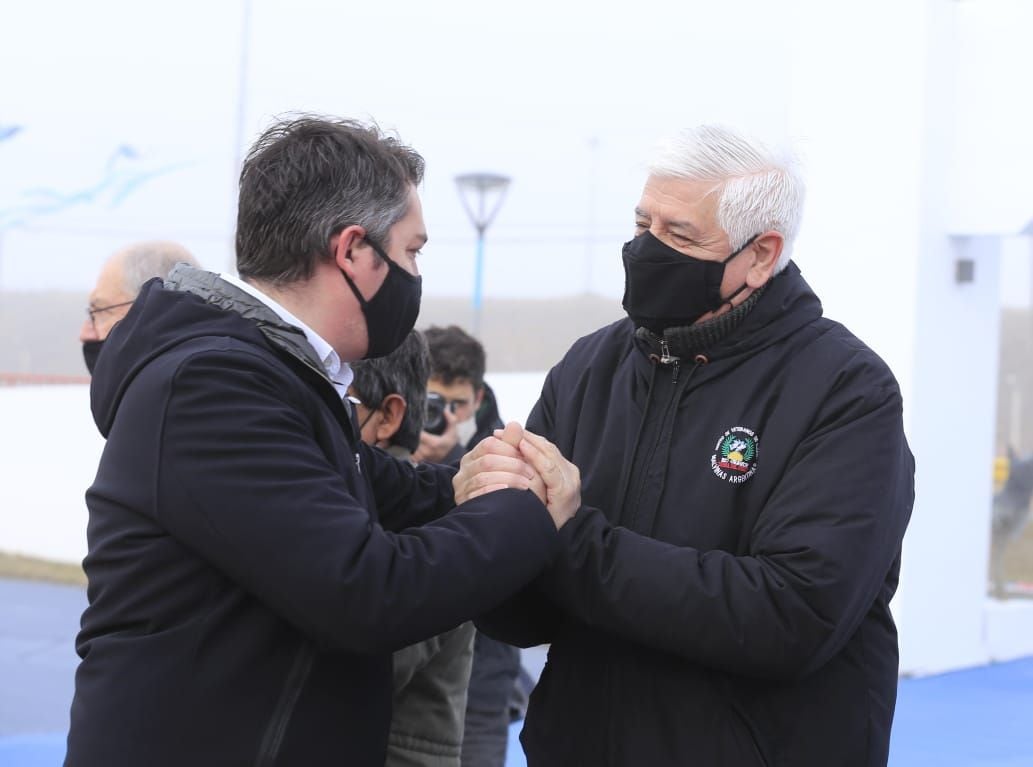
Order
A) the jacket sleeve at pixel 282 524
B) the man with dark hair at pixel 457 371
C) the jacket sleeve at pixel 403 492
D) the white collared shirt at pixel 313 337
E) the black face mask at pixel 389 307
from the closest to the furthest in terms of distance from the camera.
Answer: the jacket sleeve at pixel 282 524 → the white collared shirt at pixel 313 337 → the black face mask at pixel 389 307 → the jacket sleeve at pixel 403 492 → the man with dark hair at pixel 457 371

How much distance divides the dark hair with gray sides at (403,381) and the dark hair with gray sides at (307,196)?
87 cm

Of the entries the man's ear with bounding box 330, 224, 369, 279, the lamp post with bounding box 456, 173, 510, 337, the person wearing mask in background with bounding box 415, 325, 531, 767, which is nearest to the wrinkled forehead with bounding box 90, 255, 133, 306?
the person wearing mask in background with bounding box 415, 325, 531, 767

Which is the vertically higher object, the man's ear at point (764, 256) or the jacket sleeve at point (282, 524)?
the man's ear at point (764, 256)

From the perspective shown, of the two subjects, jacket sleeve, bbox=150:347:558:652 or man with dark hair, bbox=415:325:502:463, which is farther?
man with dark hair, bbox=415:325:502:463

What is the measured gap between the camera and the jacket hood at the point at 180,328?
5.73 ft

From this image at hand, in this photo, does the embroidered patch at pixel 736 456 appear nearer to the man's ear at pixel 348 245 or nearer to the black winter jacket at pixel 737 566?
the black winter jacket at pixel 737 566

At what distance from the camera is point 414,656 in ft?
8.13

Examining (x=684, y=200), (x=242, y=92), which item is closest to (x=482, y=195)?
(x=242, y=92)

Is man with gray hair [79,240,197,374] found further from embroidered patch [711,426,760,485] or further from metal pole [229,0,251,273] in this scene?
metal pole [229,0,251,273]

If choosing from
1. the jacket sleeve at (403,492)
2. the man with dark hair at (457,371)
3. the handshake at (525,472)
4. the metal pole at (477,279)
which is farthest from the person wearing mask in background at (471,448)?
the metal pole at (477,279)

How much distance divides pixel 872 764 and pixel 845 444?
1.79 feet

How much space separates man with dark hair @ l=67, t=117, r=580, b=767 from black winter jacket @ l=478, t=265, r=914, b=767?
9.2 inches

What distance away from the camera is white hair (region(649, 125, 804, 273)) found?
6.85 feet

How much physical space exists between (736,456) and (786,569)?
0.75ft
